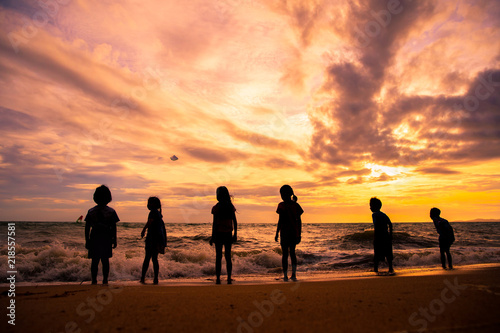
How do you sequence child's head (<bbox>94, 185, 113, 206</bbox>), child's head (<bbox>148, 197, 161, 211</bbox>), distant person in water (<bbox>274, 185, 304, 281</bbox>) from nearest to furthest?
child's head (<bbox>94, 185, 113, 206</bbox>), child's head (<bbox>148, 197, 161, 211</bbox>), distant person in water (<bbox>274, 185, 304, 281</bbox>)

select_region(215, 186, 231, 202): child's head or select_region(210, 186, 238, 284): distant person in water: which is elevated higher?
select_region(215, 186, 231, 202): child's head

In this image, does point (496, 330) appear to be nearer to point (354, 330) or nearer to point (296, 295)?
point (354, 330)

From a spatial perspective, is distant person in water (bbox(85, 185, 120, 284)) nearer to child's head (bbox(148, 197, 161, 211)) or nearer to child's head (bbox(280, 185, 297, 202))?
child's head (bbox(148, 197, 161, 211))

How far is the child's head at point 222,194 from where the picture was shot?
7742mm

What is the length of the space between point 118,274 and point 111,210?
4438 mm

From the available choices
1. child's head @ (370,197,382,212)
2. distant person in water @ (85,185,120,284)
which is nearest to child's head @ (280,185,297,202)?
child's head @ (370,197,382,212)

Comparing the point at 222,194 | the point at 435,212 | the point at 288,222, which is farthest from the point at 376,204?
the point at 222,194

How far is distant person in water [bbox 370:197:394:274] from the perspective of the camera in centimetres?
909

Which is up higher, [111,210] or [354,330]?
[111,210]

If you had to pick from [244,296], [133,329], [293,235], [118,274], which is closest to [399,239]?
[293,235]

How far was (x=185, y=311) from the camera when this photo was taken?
10.7ft

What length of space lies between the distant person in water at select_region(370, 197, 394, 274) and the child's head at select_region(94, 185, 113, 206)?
26.2 feet

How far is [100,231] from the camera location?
23.1 feet

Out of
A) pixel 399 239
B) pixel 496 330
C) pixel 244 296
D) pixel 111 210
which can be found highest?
pixel 111 210
